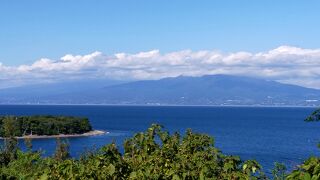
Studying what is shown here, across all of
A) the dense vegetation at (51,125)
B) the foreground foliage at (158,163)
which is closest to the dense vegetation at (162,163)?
the foreground foliage at (158,163)

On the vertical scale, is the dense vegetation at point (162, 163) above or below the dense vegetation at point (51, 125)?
above

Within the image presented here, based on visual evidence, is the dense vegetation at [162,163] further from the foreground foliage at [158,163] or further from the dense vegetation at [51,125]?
the dense vegetation at [51,125]

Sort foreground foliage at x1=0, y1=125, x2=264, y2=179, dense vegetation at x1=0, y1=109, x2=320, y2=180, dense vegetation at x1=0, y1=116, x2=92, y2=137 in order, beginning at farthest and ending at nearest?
dense vegetation at x1=0, y1=116, x2=92, y2=137, foreground foliage at x1=0, y1=125, x2=264, y2=179, dense vegetation at x1=0, y1=109, x2=320, y2=180

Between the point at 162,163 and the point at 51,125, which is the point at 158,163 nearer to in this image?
the point at 162,163

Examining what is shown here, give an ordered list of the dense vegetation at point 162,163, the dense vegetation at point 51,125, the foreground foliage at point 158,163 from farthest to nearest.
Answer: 1. the dense vegetation at point 51,125
2. the foreground foliage at point 158,163
3. the dense vegetation at point 162,163

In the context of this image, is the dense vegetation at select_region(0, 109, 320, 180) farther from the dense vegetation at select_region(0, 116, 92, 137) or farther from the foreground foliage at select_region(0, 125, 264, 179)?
the dense vegetation at select_region(0, 116, 92, 137)

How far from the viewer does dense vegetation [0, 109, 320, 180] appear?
26.9ft

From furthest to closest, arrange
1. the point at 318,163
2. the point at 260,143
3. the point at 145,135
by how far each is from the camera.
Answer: the point at 260,143
the point at 145,135
the point at 318,163

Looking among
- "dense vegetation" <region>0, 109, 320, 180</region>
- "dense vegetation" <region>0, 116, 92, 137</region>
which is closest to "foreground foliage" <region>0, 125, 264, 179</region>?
"dense vegetation" <region>0, 109, 320, 180</region>

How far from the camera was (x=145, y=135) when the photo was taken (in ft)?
37.1

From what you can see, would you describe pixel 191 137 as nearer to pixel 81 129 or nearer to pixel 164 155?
pixel 164 155

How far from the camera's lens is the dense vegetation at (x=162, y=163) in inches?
323

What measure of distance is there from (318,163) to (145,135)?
5.65 meters

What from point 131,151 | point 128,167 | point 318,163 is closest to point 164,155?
point 131,151
